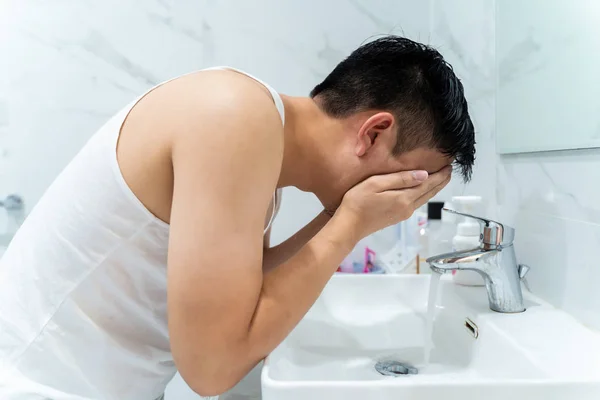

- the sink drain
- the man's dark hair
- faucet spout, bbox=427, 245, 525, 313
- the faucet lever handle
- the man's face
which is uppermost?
the man's dark hair

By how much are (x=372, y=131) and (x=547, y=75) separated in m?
0.39

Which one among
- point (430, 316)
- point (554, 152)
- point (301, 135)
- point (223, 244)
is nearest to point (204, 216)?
point (223, 244)

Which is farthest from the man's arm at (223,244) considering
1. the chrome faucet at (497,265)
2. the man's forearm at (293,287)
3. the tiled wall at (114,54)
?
the tiled wall at (114,54)

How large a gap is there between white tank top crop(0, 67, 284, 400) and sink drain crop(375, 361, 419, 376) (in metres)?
0.40

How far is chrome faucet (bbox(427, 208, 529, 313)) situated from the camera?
792mm

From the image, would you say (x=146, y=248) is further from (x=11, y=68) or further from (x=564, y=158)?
(x=11, y=68)

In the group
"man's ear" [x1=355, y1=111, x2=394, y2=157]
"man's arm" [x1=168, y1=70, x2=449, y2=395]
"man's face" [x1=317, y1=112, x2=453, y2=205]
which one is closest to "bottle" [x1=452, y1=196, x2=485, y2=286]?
"man's face" [x1=317, y1=112, x2=453, y2=205]

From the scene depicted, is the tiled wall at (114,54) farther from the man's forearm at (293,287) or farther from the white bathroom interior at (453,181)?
the man's forearm at (293,287)

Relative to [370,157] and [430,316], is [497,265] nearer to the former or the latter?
[430,316]

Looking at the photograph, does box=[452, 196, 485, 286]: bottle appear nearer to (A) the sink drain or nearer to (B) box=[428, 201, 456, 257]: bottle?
(B) box=[428, 201, 456, 257]: bottle

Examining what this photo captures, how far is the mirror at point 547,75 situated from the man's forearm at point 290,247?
41 centimetres

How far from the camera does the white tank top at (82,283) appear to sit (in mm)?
580

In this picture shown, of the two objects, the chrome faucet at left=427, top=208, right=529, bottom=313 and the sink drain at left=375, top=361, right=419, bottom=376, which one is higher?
the chrome faucet at left=427, top=208, right=529, bottom=313

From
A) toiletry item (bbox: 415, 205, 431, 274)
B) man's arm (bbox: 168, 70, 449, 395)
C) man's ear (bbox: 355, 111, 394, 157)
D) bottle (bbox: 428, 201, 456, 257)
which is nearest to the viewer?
man's arm (bbox: 168, 70, 449, 395)
